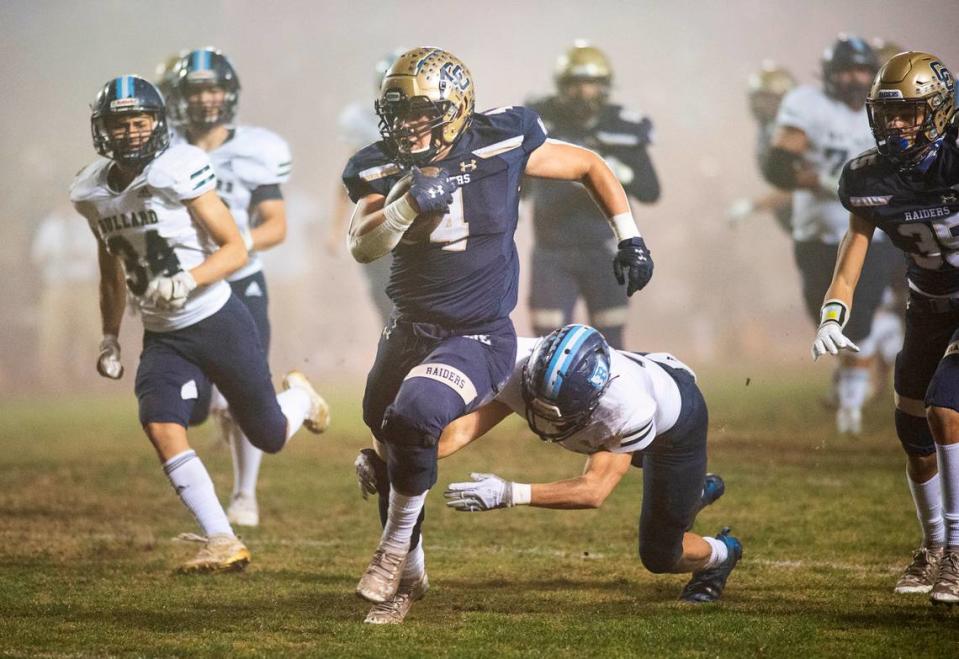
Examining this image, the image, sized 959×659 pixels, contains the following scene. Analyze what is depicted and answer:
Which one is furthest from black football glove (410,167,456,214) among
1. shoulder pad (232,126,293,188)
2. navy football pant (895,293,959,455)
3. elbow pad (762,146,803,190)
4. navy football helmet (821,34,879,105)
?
elbow pad (762,146,803,190)

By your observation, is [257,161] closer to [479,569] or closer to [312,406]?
[312,406]

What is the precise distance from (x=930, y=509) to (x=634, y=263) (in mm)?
1485

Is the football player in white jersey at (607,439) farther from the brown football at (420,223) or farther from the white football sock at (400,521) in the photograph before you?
the brown football at (420,223)

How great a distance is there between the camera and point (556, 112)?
932 centimetres

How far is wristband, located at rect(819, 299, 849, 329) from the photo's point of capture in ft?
16.2

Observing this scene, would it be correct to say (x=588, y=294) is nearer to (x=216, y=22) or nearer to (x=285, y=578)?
(x=285, y=578)

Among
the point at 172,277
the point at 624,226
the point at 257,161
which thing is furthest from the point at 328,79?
the point at 624,226

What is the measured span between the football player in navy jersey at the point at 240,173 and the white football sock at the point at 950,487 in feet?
11.2

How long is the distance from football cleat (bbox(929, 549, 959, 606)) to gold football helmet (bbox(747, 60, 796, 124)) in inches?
336

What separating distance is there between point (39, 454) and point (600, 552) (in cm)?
538

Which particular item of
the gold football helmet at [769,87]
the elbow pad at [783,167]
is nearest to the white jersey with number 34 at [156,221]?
the elbow pad at [783,167]

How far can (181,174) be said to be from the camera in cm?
543

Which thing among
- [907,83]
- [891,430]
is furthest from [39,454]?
[907,83]

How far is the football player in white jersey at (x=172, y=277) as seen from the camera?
212 inches
